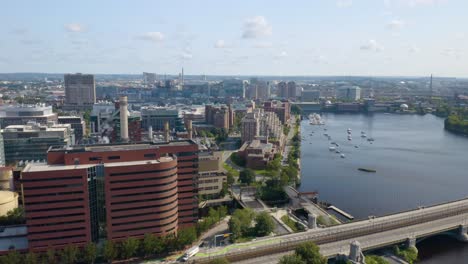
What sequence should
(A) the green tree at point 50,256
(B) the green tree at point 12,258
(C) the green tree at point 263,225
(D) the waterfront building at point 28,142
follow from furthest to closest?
(D) the waterfront building at point 28,142, (C) the green tree at point 263,225, (A) the green tree at point 50,256, (B) the green tree at point 12,258

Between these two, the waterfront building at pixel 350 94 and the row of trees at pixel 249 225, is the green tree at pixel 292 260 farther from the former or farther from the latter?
the waterfront building at pixel 350 94

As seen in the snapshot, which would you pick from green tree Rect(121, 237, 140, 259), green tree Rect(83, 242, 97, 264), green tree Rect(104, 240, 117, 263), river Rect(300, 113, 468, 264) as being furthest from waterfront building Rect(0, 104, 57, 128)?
green tree Rect(121, 237, 140, 259)

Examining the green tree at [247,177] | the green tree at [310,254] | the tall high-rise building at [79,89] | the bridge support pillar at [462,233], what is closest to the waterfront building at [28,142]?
the green tree at [247,177]

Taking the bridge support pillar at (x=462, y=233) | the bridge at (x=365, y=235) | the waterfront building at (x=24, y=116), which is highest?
the waterfront building at (x=24, y=116)

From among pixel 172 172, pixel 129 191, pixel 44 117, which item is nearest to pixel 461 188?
pixel 172 172

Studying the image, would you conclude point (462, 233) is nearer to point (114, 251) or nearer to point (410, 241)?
point (410, 241)

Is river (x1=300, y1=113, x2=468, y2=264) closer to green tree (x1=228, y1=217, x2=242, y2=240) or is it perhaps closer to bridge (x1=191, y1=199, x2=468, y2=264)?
bridge (x1=191, y1=199, x2=468, y2=264)

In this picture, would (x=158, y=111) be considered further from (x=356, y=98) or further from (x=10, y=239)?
(x=356, y=98)
